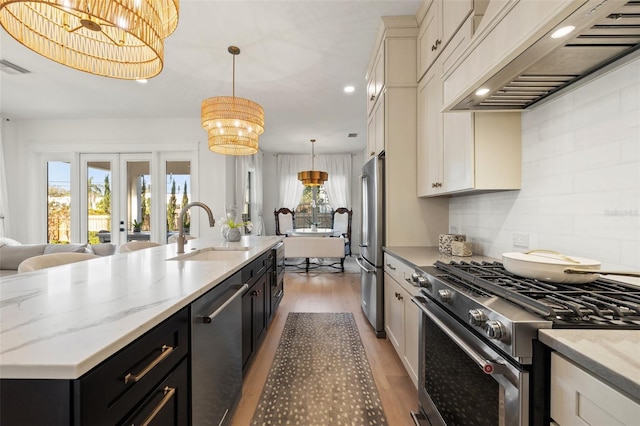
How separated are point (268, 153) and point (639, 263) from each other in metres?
7.68

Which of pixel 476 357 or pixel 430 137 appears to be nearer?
pixel 476 357

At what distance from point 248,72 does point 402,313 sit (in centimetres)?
305

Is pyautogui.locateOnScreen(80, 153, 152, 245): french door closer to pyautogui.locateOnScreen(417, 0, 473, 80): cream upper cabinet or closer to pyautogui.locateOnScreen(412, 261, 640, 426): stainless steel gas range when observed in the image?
pyautogui.locateOnScreen(417, 0, 473, 80): cream upper cabinet

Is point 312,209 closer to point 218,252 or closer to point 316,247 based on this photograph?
point 316,247

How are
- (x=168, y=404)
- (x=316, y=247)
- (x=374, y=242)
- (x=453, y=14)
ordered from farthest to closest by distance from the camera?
1. (x=316, y=247)
2. (x=374, y=242)
3. (x=453, y=14)
4. (x=168, y=404)

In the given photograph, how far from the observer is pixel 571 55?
1079 mm

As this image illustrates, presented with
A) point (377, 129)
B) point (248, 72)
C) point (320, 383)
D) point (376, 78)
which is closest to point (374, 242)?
point (377, 129)

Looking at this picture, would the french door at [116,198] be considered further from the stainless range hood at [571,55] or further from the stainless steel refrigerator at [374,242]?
the stainless range hood at [571,55]

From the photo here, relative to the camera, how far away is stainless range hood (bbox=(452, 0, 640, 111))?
32.5 inches

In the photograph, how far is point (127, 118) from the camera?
5141 millimetres

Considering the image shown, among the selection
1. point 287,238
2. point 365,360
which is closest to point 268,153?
point 287,238

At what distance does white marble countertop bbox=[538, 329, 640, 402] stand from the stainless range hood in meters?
0.86

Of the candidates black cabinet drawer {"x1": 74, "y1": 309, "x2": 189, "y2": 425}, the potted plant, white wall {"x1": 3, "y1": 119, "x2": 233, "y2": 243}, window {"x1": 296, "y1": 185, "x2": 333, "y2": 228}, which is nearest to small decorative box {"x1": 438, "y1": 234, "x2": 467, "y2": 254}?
black cabinet drawer {"x1": 74, "y1": 309, "x2": 189, "y2": 425}

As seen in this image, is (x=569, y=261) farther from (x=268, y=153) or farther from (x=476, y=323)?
(x=268, y=153)
